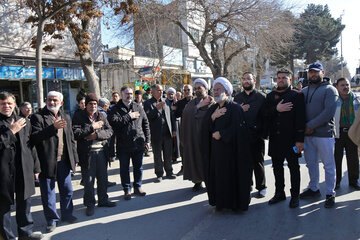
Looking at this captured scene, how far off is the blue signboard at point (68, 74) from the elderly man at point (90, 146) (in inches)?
412

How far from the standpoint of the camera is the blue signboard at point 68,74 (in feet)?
45.4

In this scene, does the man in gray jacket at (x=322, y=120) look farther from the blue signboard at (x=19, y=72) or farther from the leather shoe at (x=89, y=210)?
the blue signboard at (x=19, y=72)

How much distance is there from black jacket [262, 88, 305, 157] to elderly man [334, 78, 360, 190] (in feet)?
4.47

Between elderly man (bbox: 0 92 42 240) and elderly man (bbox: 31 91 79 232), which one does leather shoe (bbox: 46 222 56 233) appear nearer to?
elderly man (bbox: 31 91 79 232)

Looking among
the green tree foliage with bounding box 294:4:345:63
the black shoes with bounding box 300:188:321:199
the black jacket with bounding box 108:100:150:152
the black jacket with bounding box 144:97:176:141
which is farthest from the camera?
the green tree foliage with bounding box 294:4:345:63

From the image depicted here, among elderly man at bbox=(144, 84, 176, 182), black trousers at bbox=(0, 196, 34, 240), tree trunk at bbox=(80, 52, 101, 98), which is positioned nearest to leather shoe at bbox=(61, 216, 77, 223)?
black trousers at bbox=(0, 196, 34, 240)

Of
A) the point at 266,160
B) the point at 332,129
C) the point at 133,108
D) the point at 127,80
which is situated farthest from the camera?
the point at 127,80

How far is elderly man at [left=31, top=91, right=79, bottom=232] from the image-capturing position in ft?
12.3

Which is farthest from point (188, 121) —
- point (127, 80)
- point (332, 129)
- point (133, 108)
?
point (127, 80)

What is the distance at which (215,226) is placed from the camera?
3.83 meters

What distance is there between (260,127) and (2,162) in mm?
3759

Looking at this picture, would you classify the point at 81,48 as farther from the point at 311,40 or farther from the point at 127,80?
the point at 311,40

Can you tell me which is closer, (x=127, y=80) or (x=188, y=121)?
(x=188, y=121)

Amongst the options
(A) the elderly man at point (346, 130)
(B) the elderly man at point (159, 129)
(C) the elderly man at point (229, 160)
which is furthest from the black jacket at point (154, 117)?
(A) the elderly man at point (346, 130)
